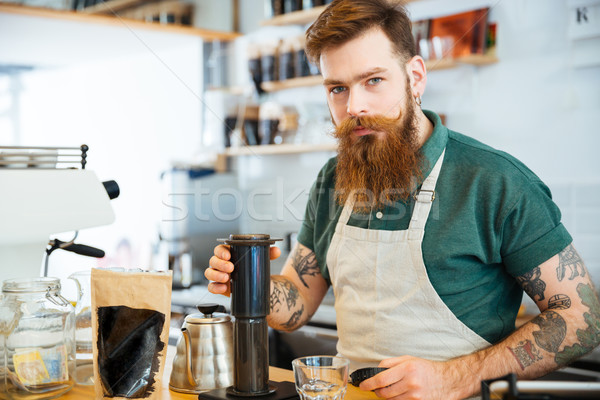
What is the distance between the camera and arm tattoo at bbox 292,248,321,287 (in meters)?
1.64

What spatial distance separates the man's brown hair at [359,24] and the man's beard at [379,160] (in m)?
0.16

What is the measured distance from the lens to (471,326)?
1367 mm

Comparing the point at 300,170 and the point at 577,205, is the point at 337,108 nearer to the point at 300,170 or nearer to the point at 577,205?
the point at 577,205

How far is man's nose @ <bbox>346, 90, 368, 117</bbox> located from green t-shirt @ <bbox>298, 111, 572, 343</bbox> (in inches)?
→ 6.8

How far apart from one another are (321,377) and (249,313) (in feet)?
0.53

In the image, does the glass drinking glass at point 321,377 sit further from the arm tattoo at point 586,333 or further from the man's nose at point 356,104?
the man's nose at point 356,104

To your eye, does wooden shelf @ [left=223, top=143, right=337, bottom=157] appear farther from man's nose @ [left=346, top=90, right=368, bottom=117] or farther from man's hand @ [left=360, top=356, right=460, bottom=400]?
man's hand @ [left=360, top=356, right=460, bottom=400]

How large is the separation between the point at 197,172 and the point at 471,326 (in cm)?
276

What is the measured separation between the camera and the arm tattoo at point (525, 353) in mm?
1249

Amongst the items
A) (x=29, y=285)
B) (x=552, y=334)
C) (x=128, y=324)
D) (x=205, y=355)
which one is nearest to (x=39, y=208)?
(x=29, y=285)

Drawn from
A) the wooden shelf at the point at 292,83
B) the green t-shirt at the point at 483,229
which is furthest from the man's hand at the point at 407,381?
the wooden shelf at the point at 292,83

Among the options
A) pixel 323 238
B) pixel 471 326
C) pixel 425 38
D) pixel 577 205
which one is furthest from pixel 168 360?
pixel 425 38

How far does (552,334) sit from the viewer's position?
127cm

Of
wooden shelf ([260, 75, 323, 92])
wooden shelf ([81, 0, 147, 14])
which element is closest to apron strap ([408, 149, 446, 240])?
wooden shelf ([260, 75, 323, 92])
